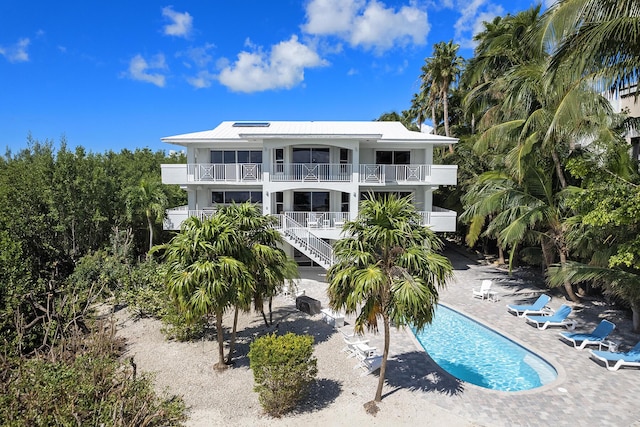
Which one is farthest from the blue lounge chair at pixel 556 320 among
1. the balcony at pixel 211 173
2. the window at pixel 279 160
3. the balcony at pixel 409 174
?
the balcony at pixel 211 173

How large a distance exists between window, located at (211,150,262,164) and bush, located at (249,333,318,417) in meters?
15.1

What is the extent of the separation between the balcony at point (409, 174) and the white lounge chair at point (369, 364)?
37.1 ft

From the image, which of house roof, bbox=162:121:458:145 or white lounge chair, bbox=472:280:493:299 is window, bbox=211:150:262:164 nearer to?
house roof, bbox=162:121:458:145

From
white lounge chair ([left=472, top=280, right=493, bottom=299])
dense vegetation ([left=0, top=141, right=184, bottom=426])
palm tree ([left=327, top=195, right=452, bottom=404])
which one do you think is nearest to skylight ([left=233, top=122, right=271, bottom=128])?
dense vegetation ([left=0, top=141, right=184, bottom=426])

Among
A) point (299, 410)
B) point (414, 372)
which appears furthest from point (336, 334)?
point (299, 410)

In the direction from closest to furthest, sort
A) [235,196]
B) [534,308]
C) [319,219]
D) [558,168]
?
1. [534,308]
2. [558,168]
3. [319,219]
4. [235,196]

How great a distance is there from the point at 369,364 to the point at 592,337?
7499 millimetres

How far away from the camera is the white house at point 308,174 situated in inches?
754

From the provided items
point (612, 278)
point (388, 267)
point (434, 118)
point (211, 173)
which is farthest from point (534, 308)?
point (434, 118)

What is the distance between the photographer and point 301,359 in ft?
27.1

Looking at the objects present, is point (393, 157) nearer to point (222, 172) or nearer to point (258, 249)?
point (222, 172)

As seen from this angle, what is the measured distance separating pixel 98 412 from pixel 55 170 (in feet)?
56.7

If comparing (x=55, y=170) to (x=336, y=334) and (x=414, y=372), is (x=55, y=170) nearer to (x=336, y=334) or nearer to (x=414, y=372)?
(x=336, y=334)

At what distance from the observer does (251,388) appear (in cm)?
930
